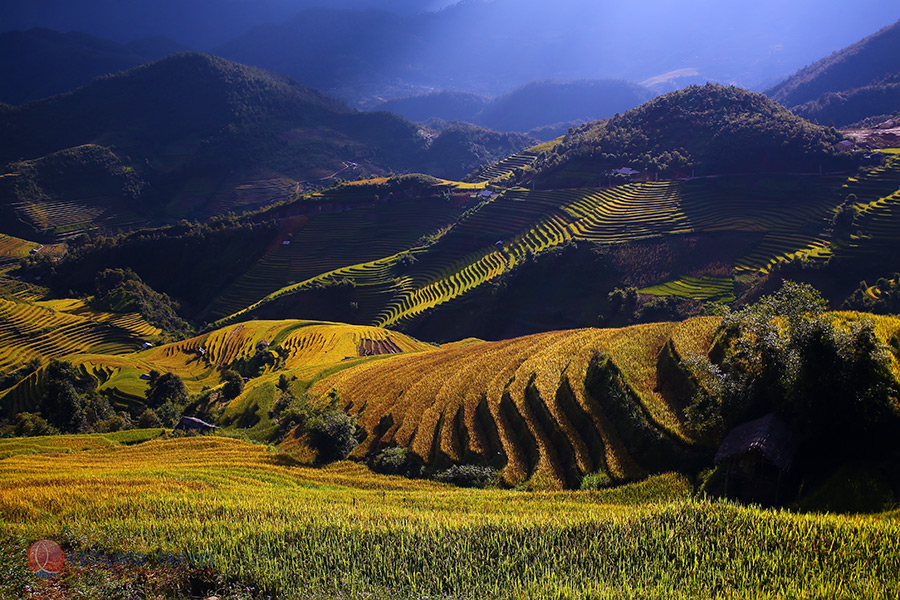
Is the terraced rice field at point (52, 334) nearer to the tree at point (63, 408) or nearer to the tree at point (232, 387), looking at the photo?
the tree at point (63, 408)

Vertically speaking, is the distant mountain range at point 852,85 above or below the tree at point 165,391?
above

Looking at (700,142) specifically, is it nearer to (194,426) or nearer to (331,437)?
(331,437)

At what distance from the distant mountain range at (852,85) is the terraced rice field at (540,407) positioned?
12520 centimetres

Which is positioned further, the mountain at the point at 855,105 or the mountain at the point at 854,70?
the mountain at the point at 854,70

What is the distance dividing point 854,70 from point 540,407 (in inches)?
7883

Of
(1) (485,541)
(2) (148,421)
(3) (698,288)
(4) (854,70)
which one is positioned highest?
(4) (854,70)

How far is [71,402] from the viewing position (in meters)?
35.2

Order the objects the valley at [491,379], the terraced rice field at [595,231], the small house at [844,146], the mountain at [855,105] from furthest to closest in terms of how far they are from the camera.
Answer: the mountain at [855,105] < the small house at [844,146] < the terraced rice field at [595,231] < the valley at [491,379]

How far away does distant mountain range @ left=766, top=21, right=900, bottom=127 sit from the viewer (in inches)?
5114

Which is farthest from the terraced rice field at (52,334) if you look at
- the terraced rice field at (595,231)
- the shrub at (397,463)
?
the shrub at (397,463)

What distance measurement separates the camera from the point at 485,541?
10680mm

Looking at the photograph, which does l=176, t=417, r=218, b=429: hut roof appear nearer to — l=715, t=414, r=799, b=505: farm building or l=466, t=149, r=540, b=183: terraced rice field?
l=715, t=414, r=799, b=505: farm building

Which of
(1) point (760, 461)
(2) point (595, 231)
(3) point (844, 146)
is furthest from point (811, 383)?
(3) point (844, 146)

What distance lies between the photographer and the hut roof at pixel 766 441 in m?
13.0
